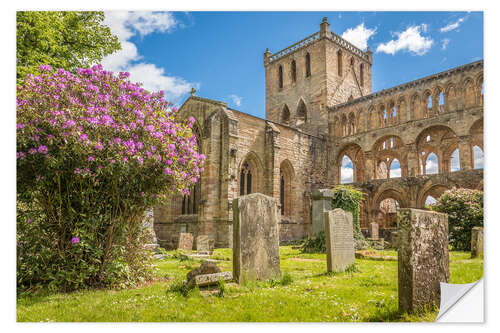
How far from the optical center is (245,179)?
19750 mm

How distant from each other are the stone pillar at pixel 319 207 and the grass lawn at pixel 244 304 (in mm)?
Result: 6653

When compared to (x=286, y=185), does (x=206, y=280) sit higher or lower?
lower

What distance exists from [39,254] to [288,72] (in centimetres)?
2535

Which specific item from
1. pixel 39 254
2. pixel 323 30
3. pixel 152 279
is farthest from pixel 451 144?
pixel 39 254

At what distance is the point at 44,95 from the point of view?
5.32 metres

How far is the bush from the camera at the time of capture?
1053cm

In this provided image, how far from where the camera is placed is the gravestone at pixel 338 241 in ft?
21.9

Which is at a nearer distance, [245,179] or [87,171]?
[87,171]

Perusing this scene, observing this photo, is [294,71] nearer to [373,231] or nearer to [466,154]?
[466,154]

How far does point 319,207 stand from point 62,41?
9819mm

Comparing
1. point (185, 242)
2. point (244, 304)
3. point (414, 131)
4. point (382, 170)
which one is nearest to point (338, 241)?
point (244, 304)

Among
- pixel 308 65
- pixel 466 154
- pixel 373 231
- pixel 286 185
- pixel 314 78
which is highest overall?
pixel 308 65

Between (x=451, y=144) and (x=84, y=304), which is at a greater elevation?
(x=451, y=144)
